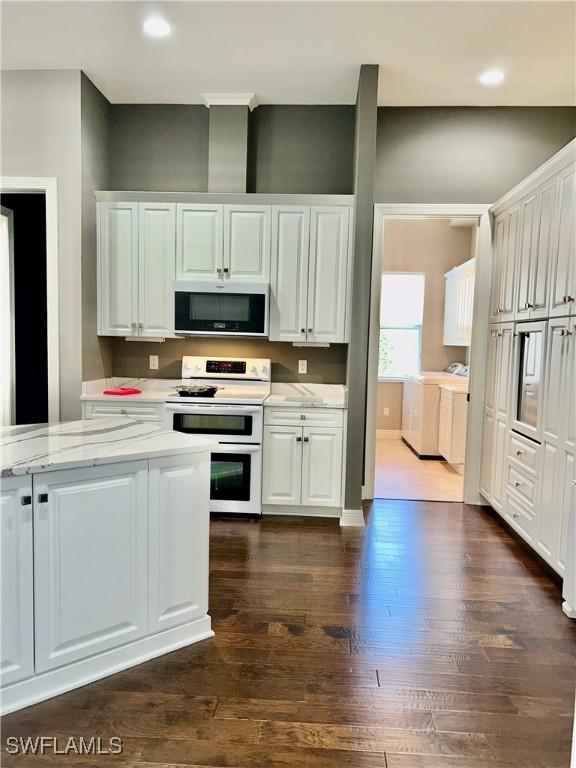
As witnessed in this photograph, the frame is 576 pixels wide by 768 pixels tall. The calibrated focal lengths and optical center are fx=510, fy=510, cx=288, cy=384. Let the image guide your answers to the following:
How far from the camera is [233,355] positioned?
4449 millimetres

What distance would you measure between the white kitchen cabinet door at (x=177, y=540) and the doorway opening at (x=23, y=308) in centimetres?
329

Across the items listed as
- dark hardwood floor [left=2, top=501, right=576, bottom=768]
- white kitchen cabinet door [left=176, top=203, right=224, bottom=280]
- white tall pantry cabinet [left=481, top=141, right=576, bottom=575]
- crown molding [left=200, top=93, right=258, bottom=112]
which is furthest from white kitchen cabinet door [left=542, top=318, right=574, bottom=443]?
crown molding [left=200, top=93, right=258, bottom=112]

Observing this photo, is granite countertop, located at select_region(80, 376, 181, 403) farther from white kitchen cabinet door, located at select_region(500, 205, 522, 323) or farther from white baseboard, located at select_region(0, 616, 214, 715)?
white kitchen cabinet door, located at select_region(500, 205, 522, 323)

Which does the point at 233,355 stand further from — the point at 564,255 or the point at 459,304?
the point at 459,304

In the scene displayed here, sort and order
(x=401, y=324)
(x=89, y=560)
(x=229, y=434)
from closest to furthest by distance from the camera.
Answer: (x=89, y=560)
(x=229, y=434)
(x=401, y=324)

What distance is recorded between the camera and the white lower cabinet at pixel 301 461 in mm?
3887

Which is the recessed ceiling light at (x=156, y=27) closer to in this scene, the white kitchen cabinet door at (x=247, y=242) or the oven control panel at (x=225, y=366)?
the white kitchen cabinet door at (x=247, y=242)

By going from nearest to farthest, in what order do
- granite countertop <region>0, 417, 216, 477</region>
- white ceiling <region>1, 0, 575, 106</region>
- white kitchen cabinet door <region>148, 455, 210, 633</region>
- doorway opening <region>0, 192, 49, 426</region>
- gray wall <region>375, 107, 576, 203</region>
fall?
granite countertop <region>0, 417, 216, 477</region>, white kitchen cabinet door <region>148, 455, 210, 633</region>, white ceiling <region>1, 0, 575, 106</region>, gray wall <region>375, 107, 576, 203</region>, doorway opening <region>0, 192, 49, 426</region>

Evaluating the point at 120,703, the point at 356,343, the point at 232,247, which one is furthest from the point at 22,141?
the point at 120,703

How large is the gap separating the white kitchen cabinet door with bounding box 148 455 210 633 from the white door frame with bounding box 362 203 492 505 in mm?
2376

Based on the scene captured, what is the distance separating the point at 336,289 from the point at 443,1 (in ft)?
6.12

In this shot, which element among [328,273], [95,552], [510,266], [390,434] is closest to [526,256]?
[510,266]

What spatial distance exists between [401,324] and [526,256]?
3.91 meters

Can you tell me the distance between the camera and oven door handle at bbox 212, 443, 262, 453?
386 cm
